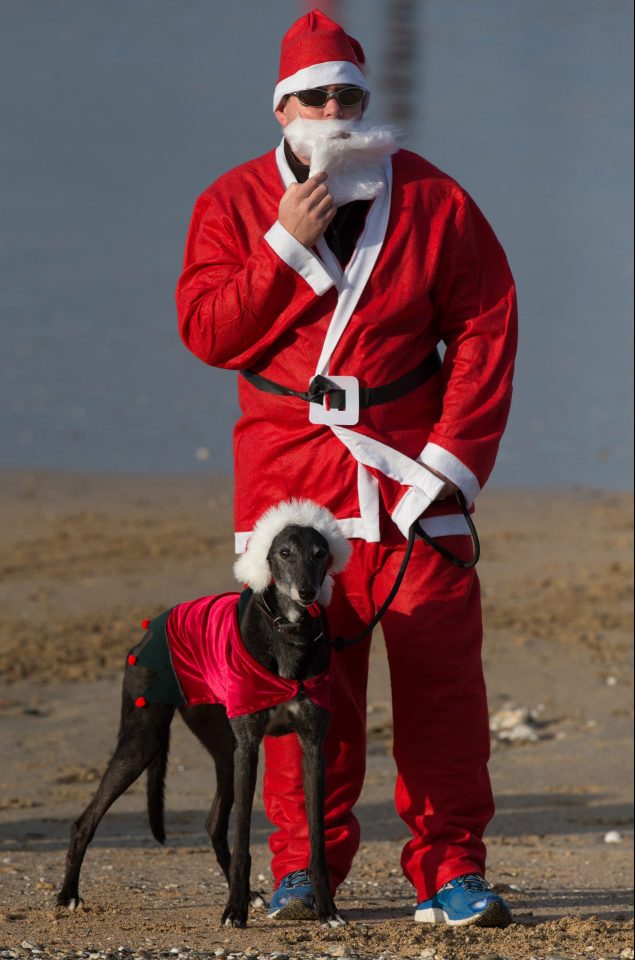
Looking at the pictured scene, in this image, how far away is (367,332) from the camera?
15.1 ft

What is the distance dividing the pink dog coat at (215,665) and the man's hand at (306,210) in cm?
108

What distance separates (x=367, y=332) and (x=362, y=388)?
166mm

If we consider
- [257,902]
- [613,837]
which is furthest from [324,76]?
[613,837]

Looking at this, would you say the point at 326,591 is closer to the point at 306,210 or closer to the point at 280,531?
the point at 280,531

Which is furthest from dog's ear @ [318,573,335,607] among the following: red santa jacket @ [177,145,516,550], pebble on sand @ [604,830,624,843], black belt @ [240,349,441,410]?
pebble on sand @ [604,830,624,843]

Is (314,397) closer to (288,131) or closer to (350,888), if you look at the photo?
(288,131)

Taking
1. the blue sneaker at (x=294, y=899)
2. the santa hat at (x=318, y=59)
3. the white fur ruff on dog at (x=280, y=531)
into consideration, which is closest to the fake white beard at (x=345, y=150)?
the santa hat at (x=318, y=59)

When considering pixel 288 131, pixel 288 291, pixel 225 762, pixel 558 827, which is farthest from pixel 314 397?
pixel 558 827

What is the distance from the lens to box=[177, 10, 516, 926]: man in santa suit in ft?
15.1

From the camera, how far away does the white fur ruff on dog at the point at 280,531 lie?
440 cm

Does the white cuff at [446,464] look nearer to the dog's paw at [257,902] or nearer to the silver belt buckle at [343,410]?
the silver belt buckle at [343,410]

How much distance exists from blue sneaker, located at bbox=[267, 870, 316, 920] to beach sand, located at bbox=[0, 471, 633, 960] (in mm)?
54

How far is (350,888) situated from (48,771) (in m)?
2.76

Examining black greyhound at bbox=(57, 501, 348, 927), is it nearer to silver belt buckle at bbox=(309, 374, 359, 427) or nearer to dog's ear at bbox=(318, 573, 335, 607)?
dog's ear at bbox=(318, 573, 335, 607)
